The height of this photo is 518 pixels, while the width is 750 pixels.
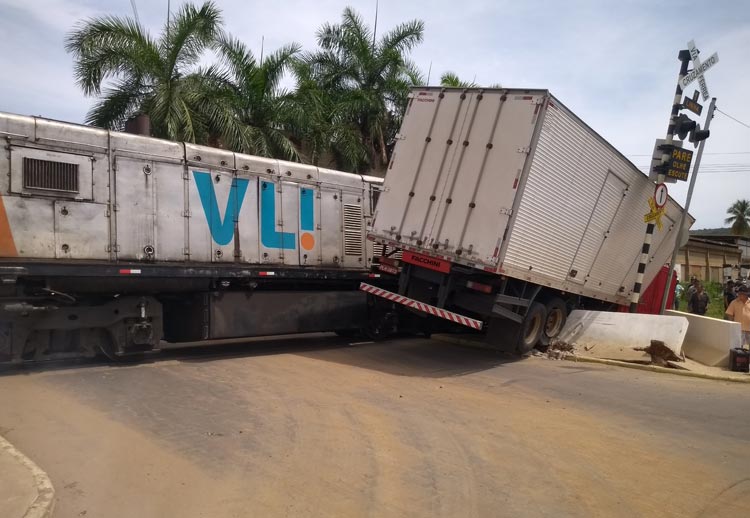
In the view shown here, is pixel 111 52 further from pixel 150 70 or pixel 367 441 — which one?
pixel 367 441

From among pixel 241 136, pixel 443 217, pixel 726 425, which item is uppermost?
pixel 241 136

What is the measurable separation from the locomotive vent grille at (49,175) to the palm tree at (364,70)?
12.8 metres

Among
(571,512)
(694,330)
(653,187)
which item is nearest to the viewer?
(571,512)

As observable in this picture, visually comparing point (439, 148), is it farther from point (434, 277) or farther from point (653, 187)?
point (653, 187)

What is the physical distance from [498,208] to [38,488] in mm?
7664

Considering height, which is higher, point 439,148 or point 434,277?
point 439,148

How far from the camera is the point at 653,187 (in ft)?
Answer: 45.9

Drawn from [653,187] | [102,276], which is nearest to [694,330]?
[653,187]

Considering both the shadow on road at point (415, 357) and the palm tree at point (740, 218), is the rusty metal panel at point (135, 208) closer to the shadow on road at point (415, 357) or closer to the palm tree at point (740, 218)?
the shadow on road at point (415, 357)

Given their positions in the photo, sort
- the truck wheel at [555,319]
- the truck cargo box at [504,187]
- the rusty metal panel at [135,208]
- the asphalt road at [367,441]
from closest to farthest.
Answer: the asphalt road at [367,441], the rusty metal panel at [135,208], the truck cargo box at [504,187], the truck wheel at [555,319]

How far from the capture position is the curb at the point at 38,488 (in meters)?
4.11

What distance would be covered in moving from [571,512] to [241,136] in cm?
1442

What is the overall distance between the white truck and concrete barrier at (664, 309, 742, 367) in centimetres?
236

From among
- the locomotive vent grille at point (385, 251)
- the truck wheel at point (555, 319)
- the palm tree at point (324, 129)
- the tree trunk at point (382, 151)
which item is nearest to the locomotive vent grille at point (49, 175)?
the locomotive vent grille at point (385, 251)
